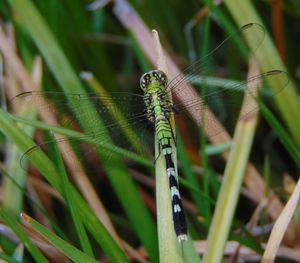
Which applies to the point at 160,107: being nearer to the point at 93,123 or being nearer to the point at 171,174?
the point at 93,123

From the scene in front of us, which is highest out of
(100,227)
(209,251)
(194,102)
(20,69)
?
(20,69)

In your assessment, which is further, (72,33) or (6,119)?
(72,33)

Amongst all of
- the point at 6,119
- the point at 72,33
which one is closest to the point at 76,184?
the point at 6,119

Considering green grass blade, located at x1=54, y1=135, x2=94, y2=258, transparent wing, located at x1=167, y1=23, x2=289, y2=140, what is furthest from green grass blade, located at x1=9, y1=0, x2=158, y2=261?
green grass blade, located at x1=54, y1=135, x2=94, y2=258

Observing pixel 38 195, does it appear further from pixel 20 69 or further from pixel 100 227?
pixel 100 227

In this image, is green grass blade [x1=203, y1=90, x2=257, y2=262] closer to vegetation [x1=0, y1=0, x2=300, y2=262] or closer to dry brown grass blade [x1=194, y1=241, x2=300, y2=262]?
vegetation [x1=0, y1=0, x2=300, y2=262]

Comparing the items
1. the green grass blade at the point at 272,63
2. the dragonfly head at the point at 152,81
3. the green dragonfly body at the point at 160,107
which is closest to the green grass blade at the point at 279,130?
the green grass blade at the point at 272,63

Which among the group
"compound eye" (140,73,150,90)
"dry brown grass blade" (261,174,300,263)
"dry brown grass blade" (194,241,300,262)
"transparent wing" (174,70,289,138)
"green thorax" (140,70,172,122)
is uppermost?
"compound eye" (140,73,150,90)

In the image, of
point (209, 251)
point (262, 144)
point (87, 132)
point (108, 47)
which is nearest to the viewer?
point (209, 251)
